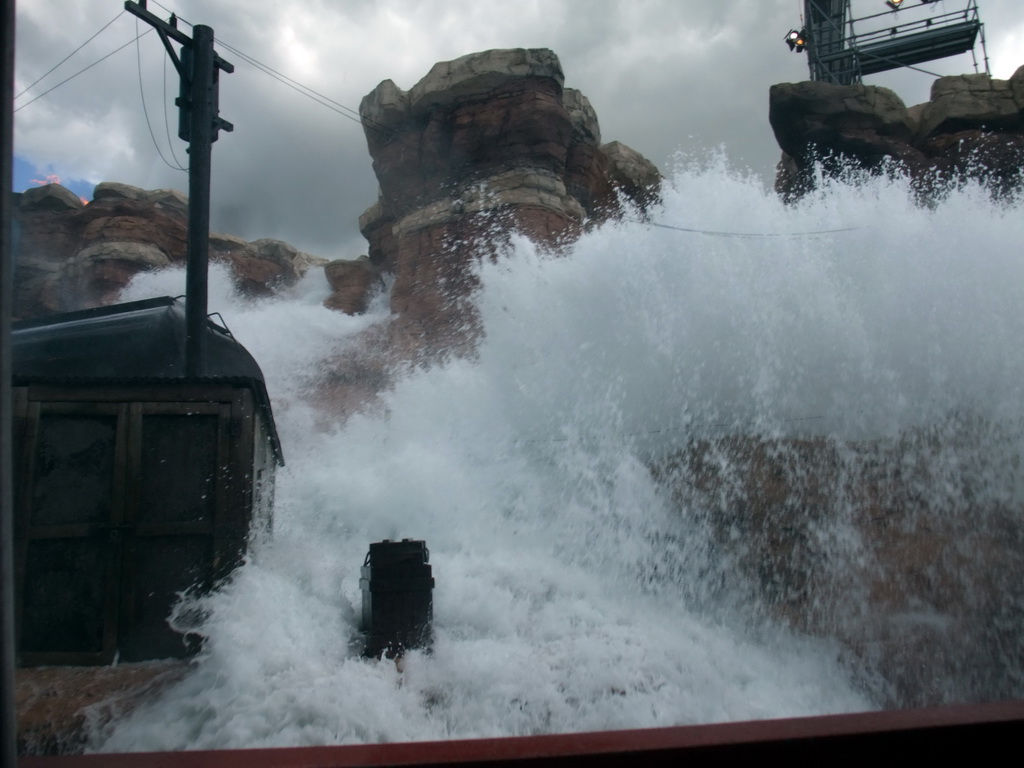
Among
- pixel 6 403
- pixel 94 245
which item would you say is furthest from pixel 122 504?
pixel 94 245

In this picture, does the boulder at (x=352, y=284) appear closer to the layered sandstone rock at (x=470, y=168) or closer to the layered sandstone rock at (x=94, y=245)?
the layered sandstone rock at (x=470, y=168)

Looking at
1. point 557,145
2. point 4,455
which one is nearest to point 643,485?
point 4,455

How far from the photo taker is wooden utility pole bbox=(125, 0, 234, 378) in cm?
713

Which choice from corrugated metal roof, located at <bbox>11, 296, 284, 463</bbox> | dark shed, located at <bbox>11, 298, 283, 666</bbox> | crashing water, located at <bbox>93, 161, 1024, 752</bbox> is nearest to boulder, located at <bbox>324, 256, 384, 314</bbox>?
crashing water, located at <bbox>93, 161, 1024, 752</bbox>

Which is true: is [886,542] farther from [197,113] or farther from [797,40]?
[797,40]

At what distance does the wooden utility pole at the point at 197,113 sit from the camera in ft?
23.4

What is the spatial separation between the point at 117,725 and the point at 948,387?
7812 mm

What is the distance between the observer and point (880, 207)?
10.1m

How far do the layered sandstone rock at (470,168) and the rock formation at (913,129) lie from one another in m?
5.15

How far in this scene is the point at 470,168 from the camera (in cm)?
1817

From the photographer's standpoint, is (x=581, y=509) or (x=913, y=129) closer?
(x=581, y=509)

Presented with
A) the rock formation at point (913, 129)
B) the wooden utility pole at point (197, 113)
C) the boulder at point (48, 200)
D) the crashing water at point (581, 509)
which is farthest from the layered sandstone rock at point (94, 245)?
the rock formation at point (913, 129)

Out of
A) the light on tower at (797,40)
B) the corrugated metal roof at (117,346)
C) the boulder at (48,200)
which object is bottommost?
the corrugated metal roof at (117,346)

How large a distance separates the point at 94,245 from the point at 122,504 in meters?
20.2
